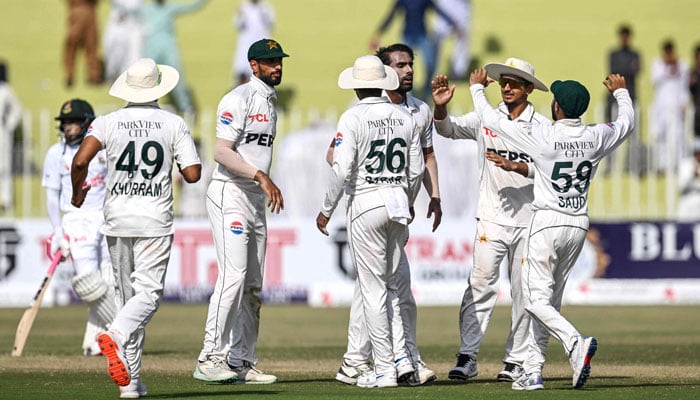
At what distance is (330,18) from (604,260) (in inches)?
376

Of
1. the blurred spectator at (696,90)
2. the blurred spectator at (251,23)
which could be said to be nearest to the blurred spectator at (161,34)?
the blurred spectator at (251,23)

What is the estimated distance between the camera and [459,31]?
81.9ft

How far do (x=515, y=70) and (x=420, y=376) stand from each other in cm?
236

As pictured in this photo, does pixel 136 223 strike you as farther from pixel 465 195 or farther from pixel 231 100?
pixel 465 195

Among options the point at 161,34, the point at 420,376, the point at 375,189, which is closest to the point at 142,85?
the point at 375,189

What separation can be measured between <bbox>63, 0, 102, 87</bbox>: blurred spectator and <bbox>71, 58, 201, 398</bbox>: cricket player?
15266mm

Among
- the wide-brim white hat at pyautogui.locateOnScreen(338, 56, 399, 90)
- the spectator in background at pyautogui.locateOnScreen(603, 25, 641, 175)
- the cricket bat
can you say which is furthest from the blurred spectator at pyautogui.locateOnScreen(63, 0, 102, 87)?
the wide-brim white hat at pyautogui.locateOnScreen(338, 56, 399, 90)

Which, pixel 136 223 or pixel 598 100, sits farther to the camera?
pixel 598 100

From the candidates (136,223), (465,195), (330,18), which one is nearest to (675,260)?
(465,195)

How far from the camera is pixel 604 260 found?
20.4m

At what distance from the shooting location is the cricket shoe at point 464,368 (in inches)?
424

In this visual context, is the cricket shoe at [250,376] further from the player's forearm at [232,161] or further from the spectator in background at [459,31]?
the spectator in background at [459,31]

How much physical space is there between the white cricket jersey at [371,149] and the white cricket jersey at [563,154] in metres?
0.73

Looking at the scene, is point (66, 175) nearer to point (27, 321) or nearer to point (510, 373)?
Result: point (27, 321)
